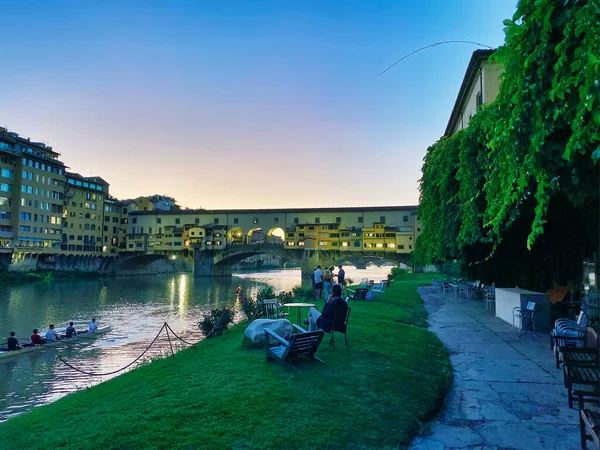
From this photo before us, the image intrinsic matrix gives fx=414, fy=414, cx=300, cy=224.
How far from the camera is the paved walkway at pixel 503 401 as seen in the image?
5.27m

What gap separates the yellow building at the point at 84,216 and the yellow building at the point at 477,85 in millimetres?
75555

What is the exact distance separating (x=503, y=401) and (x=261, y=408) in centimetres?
392

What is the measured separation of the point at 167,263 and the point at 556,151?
379 feet

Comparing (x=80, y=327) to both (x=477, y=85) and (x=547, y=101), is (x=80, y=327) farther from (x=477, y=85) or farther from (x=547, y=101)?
(x=547, y=101)

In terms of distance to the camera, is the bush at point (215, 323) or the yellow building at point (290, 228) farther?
the yellow building at point (290, 228)

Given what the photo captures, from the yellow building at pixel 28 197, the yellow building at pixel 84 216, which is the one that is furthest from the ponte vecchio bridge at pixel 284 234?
the yellow building at pixel 28 197

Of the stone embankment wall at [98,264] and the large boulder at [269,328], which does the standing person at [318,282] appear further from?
the stone embankment wall at [98,264]

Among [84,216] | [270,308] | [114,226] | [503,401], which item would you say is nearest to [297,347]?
[503,401]

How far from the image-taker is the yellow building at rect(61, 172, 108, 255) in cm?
8212

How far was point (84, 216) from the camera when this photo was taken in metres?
86.0

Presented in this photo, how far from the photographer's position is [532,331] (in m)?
13.0

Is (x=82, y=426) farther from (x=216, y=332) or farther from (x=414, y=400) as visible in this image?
(x=216, y=332)

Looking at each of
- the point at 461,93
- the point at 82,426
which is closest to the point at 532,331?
the point at 82,426

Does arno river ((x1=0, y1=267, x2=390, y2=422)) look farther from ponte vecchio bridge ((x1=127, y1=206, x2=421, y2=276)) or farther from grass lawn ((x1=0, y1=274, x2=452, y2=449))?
ponte vecchio bridge ((x1=127, y1=206, x2=421, y2=276))
